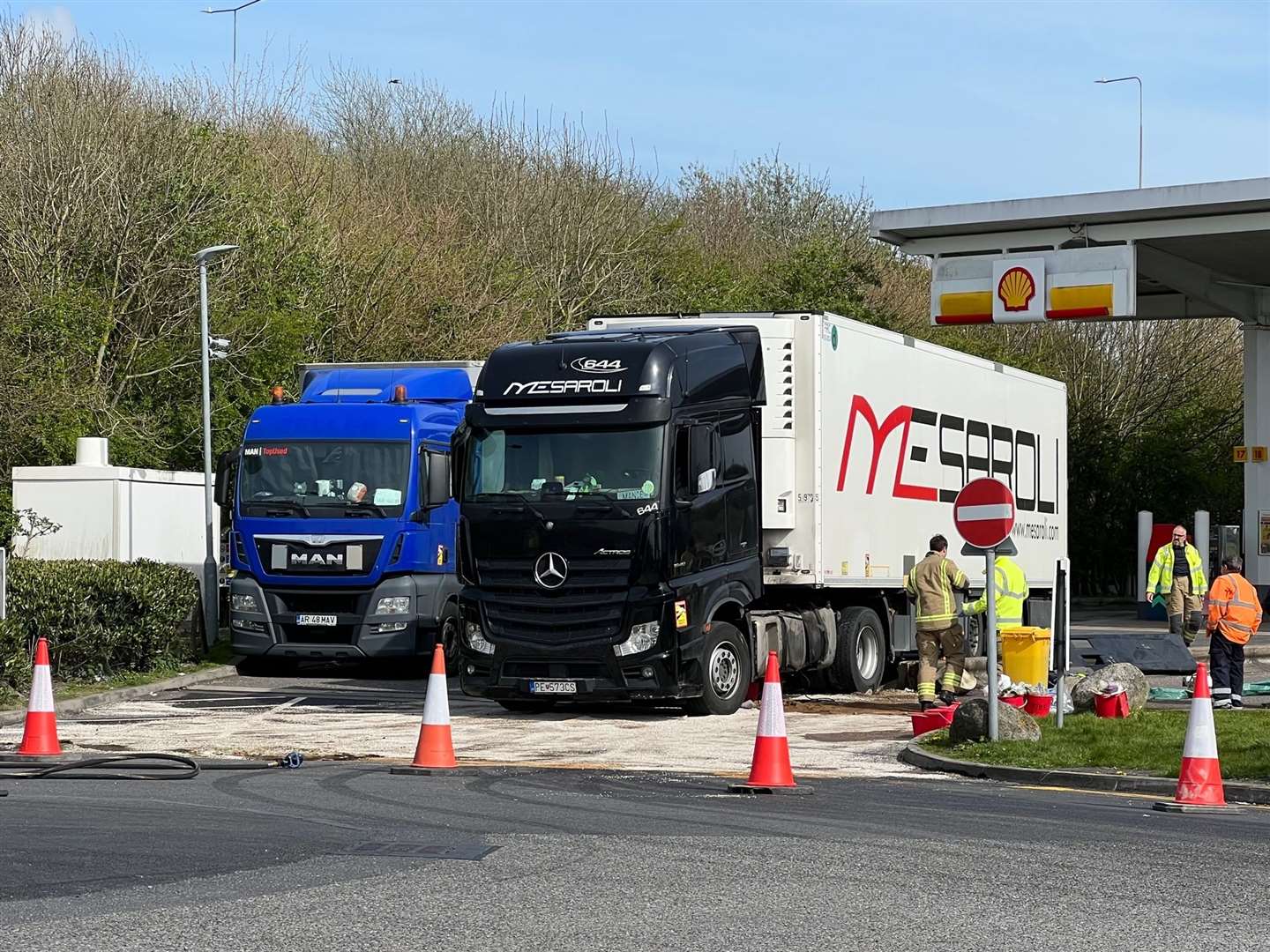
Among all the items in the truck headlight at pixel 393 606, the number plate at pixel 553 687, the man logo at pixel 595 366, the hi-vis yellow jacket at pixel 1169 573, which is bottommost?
the number plate at pixel 553 687

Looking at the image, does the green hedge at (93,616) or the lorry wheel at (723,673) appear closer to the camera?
the lorry wheel at (723,673)

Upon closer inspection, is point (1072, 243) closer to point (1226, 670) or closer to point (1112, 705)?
point (1226, 670)

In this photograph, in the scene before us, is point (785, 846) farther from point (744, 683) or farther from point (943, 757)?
point (744, 683)

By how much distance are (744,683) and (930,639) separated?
209 centimetres

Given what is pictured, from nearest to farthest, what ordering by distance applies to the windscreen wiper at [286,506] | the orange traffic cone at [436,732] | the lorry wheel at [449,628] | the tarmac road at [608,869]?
1. the tarmac road at [608,869]
2. the orange traffic cone at [436,732]
3. the windscreen wiper at [286,506]
4. the lorry wheel at [449,628]

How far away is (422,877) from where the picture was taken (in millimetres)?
8625

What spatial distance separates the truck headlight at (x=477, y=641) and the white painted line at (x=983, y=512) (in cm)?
460

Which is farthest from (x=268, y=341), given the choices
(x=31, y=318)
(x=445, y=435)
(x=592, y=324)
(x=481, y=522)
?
(x=481, y=522)

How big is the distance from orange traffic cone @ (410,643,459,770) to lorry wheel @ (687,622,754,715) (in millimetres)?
4708

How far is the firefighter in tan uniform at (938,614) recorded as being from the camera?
19.6 m

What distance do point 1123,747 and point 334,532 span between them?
33.9ft

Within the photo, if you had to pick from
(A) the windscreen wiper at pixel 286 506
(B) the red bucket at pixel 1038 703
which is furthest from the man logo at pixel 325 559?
(B) the red bucket at pixel 1038 703

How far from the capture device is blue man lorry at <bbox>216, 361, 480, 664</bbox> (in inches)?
870

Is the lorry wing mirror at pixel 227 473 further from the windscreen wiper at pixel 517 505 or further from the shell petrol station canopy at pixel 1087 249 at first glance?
the shell petrol station canopy at pixel 1087 249
